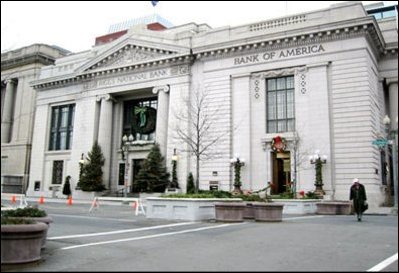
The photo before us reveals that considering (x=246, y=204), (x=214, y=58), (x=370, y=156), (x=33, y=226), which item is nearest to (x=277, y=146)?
(x=370, y=156)

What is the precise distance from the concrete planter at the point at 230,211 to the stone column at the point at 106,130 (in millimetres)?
26861

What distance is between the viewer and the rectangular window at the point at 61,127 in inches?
1865

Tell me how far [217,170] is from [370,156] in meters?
11.8

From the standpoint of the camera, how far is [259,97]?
34.7 meters

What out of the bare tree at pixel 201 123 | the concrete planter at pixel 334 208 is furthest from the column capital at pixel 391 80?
the concrete planter at pixel 334 208

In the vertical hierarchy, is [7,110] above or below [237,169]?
above

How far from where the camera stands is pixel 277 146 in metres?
32.8

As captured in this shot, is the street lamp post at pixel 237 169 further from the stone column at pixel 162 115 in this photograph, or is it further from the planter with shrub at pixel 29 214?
the planter with shrub at pixel 29 214

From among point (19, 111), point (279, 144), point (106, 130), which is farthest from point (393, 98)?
point (19, 111)

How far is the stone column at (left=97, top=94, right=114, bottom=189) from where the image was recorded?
42438 mm

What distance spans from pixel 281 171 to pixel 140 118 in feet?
51.8

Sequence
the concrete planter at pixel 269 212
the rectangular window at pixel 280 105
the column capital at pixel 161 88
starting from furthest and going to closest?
the column capital at pixel 161 88 → the rectangular window at pixel 280 105 → the concrete planter at pixel 269 212

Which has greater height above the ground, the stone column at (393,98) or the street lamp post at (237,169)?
the stone column at (393,98)

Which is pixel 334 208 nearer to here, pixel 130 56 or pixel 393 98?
pixel 393 98
